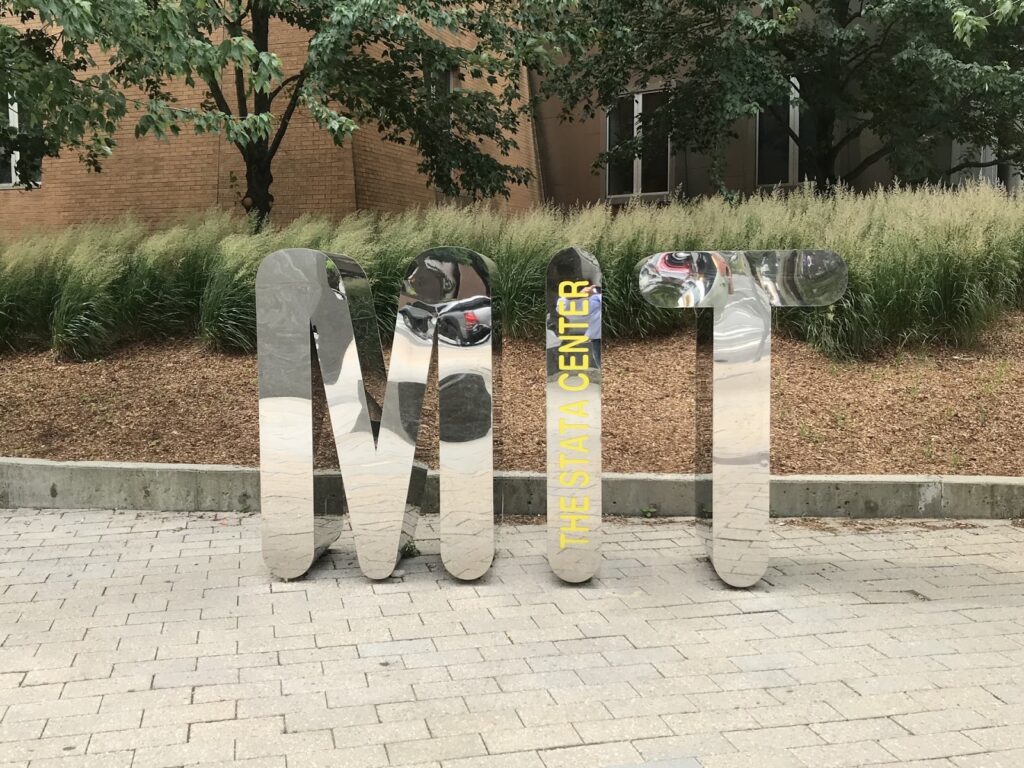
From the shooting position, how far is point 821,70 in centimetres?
1545

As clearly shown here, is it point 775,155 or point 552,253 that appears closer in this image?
point 552,253

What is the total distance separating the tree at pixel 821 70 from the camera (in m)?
12.5

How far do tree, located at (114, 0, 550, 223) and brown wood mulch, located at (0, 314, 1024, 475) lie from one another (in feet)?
7.65

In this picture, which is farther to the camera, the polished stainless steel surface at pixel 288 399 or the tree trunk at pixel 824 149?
the tree trunk at pixel 824 149

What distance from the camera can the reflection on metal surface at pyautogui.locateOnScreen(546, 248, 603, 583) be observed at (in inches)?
184

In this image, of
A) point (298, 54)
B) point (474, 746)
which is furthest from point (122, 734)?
point (298, 54)

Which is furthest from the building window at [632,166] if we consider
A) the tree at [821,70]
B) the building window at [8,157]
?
the building window at [8,157]

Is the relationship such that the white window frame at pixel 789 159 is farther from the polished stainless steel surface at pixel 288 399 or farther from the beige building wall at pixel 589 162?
the polished stainless steel surface at pixel 288 399

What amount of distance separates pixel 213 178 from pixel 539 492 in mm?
10909

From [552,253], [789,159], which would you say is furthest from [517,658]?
[789,159]

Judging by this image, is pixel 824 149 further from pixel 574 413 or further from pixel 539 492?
pixel 574 413

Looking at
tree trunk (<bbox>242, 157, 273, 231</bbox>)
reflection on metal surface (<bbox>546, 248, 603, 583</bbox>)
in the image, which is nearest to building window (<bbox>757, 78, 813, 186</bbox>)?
tree trunk (<bbox>242, 157, 273, 231</bbox>)

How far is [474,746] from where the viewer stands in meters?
3.17

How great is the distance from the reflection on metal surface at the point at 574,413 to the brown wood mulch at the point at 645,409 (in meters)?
1.48
